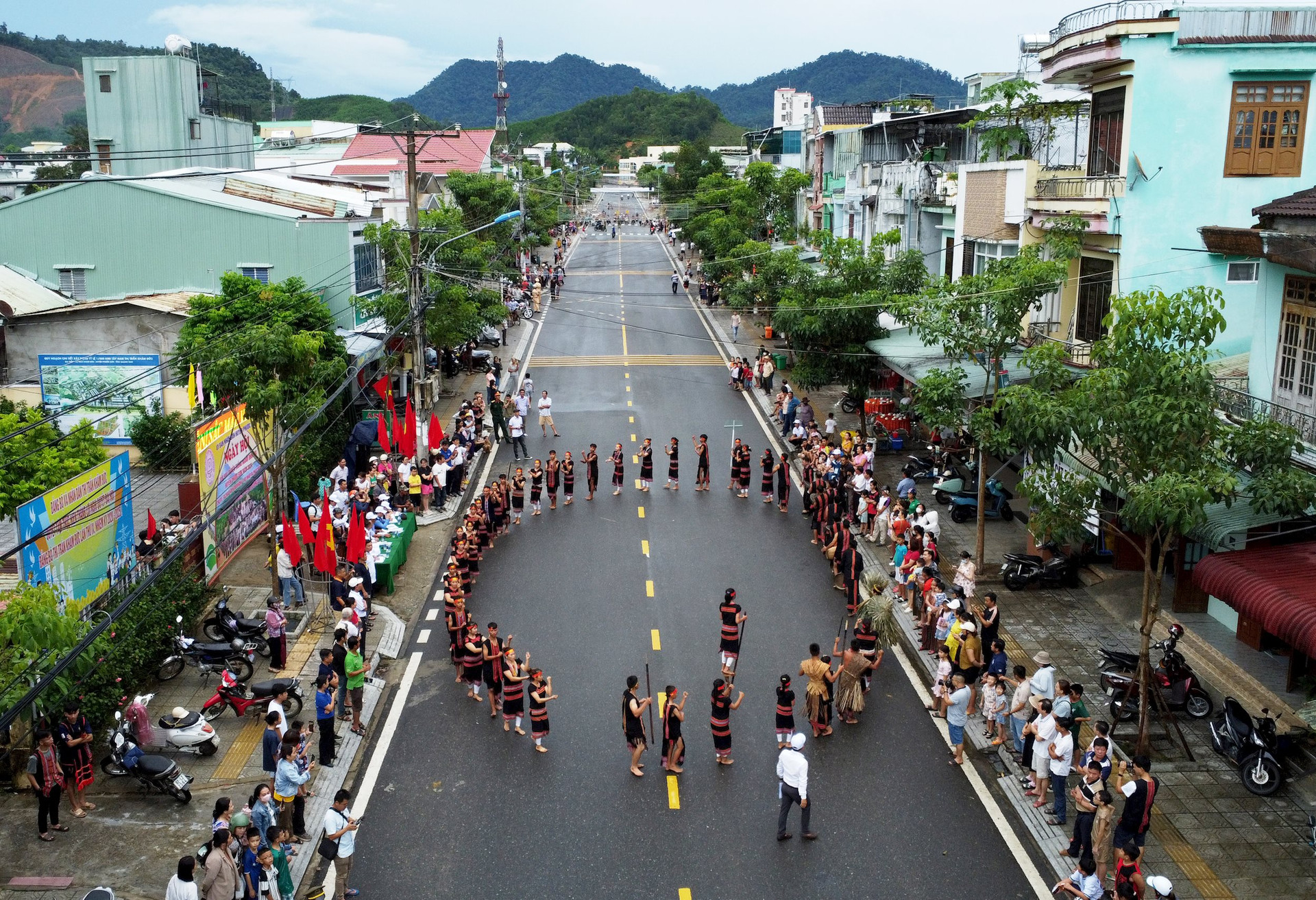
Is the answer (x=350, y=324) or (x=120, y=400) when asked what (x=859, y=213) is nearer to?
(x=350, y=324)

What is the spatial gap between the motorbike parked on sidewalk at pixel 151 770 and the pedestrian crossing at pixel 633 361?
101 feet

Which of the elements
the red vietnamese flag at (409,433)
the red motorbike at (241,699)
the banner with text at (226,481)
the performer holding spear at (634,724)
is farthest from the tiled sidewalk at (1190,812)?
the red vietnamese flag at (409,433)

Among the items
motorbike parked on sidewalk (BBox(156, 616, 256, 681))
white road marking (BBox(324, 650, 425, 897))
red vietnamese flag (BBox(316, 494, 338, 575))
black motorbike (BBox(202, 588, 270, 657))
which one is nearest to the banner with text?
red vietnamese flag (BBox(316, 494, 338, 575))

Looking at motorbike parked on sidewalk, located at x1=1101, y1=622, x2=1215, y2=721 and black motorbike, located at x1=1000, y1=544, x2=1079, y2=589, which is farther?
black motorbike, located at x1=1000, y1=544, x2=1079, y2=589

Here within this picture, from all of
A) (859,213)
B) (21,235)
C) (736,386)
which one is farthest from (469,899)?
(859,213)

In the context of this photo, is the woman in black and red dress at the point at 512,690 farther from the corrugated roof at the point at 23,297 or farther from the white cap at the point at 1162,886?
the corrugated roof at the point at 23,297

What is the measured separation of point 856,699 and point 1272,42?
1433 centimetres

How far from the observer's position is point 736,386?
39656 millimetres

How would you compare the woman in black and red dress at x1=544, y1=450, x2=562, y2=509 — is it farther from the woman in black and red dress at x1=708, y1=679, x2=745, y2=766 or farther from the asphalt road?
the woman in black and red dress at x1=708, y1=679, x2=745, y2=766

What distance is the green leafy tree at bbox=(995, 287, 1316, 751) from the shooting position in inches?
510

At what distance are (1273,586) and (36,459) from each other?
20087 millimetres

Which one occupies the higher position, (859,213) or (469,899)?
(859,213)

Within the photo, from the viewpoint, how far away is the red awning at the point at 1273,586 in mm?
13445

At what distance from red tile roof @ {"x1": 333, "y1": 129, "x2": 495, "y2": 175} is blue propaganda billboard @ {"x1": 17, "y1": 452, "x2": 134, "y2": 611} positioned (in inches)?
1835
